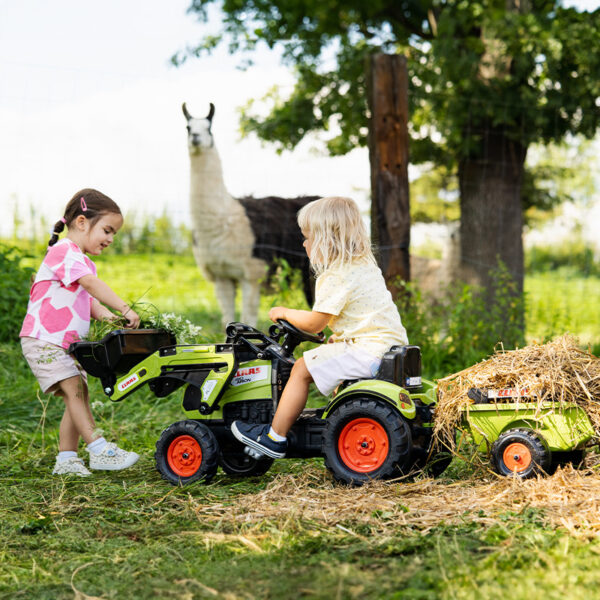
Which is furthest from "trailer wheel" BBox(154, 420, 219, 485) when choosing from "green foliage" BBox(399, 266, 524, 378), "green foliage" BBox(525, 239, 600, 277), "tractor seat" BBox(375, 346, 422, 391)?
"green foliage" BBox(525, 239, 600, 277)

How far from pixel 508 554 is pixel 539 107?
22.4 feet

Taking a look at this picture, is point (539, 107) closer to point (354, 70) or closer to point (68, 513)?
point (354, 70)

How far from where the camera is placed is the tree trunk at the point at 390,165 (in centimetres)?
632

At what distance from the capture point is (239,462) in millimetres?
3918

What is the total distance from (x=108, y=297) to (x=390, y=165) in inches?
125

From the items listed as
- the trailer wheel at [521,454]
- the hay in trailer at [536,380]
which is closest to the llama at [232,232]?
the hay in trailer at [536,380]

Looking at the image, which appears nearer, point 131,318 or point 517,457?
point 517,457

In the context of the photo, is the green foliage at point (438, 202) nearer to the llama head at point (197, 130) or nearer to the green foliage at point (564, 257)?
the green foliage at point (564, 257)

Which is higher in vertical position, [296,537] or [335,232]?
[335,232]

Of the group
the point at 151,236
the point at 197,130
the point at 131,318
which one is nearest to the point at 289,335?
the point at 131,318

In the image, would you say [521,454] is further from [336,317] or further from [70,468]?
[70,468]

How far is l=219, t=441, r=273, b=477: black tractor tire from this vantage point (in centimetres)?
386

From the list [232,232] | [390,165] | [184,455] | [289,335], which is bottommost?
[184,455]

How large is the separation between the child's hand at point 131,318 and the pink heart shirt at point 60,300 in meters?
0.32
